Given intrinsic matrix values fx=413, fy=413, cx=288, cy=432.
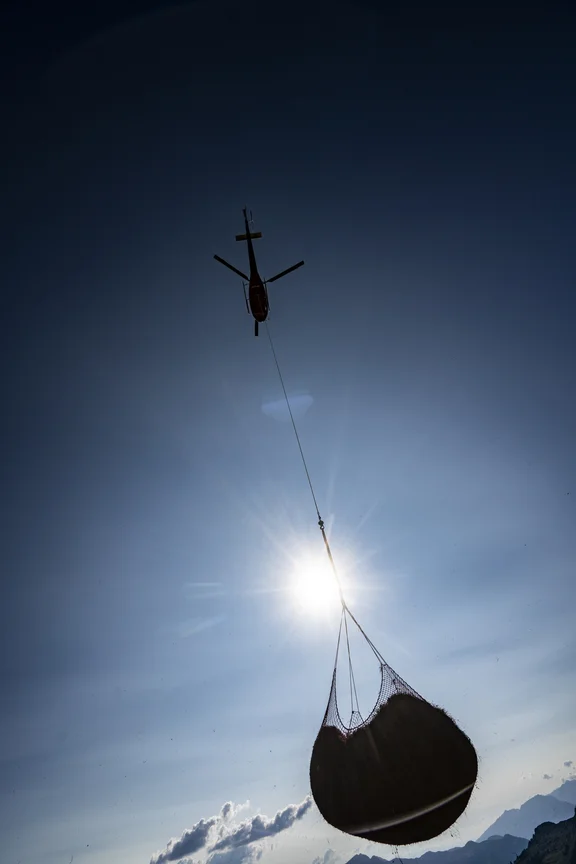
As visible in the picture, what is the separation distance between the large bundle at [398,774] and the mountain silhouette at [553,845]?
121322 millimetres

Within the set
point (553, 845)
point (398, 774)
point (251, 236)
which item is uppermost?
point (251, 236)

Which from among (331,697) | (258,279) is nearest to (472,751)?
(331,697)

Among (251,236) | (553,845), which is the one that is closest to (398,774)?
(251,236)

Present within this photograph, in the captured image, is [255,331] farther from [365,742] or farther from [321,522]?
[365,742]

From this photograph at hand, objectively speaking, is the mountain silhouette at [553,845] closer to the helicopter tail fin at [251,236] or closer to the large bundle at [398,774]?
the large bundle at [398,774]

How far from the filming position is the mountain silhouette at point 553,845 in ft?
285

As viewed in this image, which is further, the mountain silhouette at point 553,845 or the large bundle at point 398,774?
the mountain silhouette at point 553,845

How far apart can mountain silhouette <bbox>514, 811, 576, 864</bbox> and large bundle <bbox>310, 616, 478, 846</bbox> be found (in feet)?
398

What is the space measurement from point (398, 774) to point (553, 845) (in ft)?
454

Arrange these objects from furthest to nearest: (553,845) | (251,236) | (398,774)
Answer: (553,845) < (251,236) < (398,774)

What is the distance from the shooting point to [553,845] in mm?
95062

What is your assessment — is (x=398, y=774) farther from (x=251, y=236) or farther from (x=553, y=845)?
Answer: (x=553, y=845)

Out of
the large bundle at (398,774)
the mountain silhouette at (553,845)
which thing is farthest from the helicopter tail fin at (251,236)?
the mountain silhouette at (553,845)

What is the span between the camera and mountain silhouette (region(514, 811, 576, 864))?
86912 mm
